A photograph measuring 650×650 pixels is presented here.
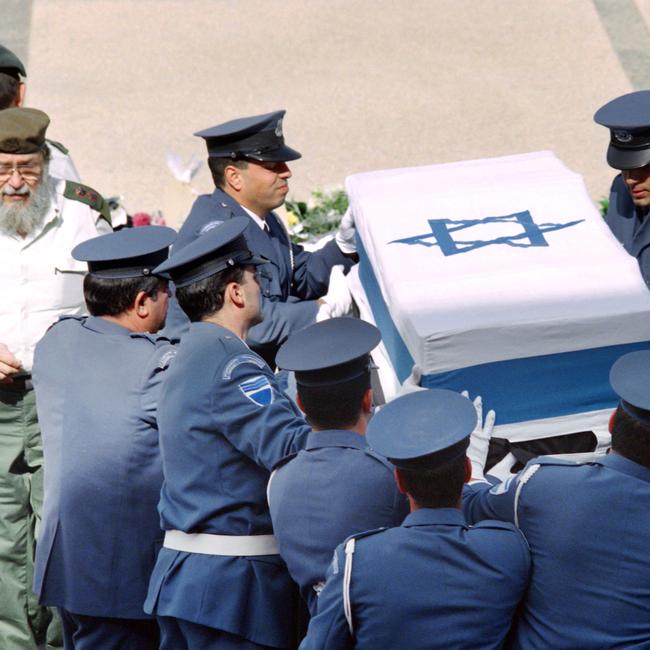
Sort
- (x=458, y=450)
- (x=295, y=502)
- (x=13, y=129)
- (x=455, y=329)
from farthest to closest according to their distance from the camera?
(x=13, y=129) < (x=455, y=329) < (x=295, y=502) < (x=458, y=450)

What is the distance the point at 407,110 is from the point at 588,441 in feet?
15.0

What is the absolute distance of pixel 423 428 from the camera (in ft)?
9.53

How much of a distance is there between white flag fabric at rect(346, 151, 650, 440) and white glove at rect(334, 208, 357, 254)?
32 cm

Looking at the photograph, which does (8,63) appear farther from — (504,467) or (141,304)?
(504,467)

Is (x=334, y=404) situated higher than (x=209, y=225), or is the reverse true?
(x=334, y=404)

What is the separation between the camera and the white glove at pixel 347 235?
4.39 m

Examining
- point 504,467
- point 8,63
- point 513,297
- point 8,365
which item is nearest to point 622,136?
point 513,297

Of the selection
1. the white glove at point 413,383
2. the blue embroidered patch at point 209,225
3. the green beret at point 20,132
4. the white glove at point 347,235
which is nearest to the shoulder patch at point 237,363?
the white glove at point 413,383

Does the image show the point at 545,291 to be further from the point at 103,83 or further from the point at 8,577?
the point at 103,83

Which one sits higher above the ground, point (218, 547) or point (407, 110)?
point (218, 547)

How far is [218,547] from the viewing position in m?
3.45

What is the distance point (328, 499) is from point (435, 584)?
0.39 metres

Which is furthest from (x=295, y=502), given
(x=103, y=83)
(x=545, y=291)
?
(x=103, y=83)

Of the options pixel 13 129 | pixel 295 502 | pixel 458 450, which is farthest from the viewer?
pixel 13 129
